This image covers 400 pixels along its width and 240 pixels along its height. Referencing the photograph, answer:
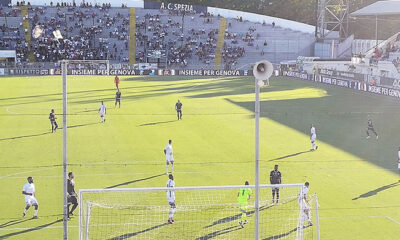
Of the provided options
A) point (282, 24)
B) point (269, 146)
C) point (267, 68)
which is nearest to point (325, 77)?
point (282, 24)

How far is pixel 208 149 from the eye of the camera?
1182 inches

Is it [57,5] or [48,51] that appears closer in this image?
[48,51]

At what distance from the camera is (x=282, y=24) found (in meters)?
91.8

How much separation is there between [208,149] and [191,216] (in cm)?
1089

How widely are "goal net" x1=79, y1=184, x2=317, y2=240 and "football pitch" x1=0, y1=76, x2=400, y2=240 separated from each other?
0.71 meters

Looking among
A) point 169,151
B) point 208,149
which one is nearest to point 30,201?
point 169,151

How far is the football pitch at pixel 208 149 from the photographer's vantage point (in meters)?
20.0

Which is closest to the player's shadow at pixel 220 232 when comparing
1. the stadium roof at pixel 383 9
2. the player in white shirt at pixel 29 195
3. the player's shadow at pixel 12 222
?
the player in white shirt at pixel 29 195

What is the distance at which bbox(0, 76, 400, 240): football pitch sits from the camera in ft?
65.6

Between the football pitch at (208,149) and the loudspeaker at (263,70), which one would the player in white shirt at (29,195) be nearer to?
the football pitch at (208,149)

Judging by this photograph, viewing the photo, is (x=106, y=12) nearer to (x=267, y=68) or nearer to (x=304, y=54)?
(x=304, y=54)

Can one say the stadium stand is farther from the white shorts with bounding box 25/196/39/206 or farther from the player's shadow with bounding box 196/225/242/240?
the player's shadow with bounding box 196/225/242/240

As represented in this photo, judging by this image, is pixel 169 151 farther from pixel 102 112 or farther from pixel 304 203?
pixel 102 112

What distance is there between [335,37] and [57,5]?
42774 mm
